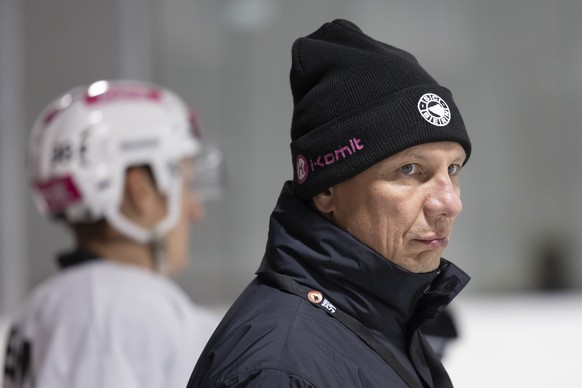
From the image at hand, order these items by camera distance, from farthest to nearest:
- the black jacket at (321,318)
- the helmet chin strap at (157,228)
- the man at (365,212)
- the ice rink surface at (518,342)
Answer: the ice rink surface at (518,342) → the helmet chin strap at (157,228) → the man at (365,212) → the black jacket at (321,318)

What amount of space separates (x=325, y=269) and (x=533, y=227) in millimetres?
5564

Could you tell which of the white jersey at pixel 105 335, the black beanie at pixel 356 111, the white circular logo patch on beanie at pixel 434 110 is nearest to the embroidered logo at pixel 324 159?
the black beanie at pixel 356 111

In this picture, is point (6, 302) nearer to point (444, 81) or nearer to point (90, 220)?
point (444, 81)

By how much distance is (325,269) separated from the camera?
4.86 feet

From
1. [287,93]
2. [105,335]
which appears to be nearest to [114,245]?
[105,335]

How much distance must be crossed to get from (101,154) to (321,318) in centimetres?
158

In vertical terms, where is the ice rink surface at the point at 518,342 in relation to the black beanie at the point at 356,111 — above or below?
below

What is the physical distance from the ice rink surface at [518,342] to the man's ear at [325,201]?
8.91 ft

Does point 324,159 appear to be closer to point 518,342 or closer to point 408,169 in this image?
point 408,169

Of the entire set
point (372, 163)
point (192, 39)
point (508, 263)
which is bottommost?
point (508, 263)

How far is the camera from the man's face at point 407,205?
4.99 ft

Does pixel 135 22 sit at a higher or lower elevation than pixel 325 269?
higher

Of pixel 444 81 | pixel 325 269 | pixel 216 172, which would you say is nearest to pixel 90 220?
pixel 216 172

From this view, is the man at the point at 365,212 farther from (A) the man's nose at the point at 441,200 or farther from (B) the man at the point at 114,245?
(B) the man at the point at 114,245
